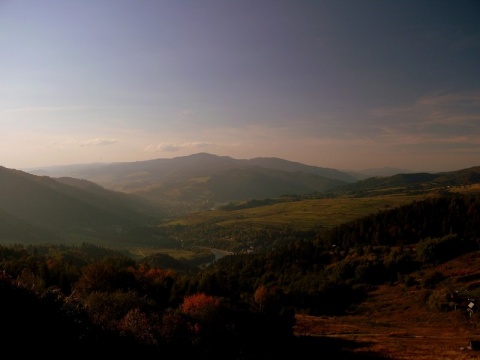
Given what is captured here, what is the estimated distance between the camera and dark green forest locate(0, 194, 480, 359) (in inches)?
896

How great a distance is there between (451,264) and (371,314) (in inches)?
1050

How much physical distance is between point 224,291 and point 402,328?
113 ft

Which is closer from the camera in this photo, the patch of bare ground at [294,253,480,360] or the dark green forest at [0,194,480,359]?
the dark green forest at [0,194,480,359]

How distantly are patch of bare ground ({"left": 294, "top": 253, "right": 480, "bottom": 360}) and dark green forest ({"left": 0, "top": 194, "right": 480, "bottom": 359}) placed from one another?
412cm

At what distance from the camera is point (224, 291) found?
230 ft

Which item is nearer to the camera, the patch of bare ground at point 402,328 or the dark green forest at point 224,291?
the dark green forest at point 224,291

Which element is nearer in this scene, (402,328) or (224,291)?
(402,328)

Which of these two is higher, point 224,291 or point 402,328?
point 402,328

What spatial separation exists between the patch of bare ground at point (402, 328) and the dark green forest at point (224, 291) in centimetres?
412

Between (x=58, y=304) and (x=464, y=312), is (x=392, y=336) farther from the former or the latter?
(x=58, y=304)

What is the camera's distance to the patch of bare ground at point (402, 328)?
116 feet

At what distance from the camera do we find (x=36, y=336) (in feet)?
66.9

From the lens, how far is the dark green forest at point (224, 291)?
22.8 meters

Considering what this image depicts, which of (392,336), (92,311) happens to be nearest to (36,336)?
(92,311)
